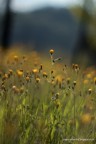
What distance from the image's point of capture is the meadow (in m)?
4.04

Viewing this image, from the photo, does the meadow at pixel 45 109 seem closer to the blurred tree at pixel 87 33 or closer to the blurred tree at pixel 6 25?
the blurred tree at pixel 6 25

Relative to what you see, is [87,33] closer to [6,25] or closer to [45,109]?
[6,25]

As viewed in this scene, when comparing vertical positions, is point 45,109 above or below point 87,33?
below

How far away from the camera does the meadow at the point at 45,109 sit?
4.04 m

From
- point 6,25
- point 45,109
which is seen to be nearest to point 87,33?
point 6,25

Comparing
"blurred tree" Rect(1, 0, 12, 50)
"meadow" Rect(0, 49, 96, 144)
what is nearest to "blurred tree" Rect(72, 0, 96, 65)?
"blurred tree" Rect(1, 0, 12, 50)

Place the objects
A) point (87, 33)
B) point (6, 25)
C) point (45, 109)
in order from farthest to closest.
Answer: point (87, 33), point (6, 25), point (45, 109)

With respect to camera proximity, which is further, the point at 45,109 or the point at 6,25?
the point at 6,25

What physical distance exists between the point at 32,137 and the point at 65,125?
1.06 feet

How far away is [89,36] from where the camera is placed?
936 inches

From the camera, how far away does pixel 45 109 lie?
4371 mm

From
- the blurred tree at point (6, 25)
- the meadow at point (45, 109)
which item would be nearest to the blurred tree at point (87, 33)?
the blurred tree at point (6, 25)

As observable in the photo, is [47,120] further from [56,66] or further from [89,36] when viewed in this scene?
[89,36]

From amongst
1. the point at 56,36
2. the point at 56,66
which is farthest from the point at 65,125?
the point at 56,36
